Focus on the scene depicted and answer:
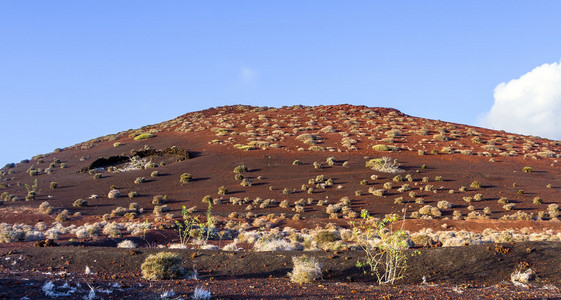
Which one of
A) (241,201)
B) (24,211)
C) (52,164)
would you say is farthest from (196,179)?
(52,164)

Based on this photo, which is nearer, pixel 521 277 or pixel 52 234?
pixel 521 277

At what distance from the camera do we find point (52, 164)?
51156mm

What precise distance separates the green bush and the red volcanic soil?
0.48m

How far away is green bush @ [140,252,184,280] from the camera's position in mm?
12422

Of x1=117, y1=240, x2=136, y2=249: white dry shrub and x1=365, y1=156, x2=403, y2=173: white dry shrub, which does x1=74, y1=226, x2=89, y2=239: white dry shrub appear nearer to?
x1=117, y1=240, x2=136, y2=249: white dry shrub

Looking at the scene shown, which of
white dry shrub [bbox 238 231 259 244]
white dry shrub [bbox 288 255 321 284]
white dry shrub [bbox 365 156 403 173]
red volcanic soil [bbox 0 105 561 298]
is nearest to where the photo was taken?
white dry shrub [bbox 288 255 321 284]

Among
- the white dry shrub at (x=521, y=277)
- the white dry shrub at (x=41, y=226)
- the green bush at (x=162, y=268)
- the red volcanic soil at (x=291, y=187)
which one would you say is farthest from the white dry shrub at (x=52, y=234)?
the white dry shrub at (x=521, y=277)

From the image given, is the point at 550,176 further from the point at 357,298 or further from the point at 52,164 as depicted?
the point at 52,164

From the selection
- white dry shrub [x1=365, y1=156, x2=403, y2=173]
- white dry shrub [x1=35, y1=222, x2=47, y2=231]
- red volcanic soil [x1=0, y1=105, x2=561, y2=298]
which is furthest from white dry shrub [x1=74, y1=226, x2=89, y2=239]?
white dry shrub [x1=365, y1=156, x2=403, y2=173]

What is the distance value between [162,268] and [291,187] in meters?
25.5

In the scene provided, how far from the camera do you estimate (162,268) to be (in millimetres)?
12555

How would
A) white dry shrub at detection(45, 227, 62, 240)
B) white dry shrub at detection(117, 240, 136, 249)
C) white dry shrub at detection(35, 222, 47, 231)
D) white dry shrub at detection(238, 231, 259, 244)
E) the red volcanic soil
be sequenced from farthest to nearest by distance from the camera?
white dry shrub at detection(35, 222, 47, 231), white dry shrub at detection(45, 227, 62, 240), white dry shrub at detection(238, 231, 259, 244), white dry shrub at detection(117, 240, 136, 249), the red volcanic soil

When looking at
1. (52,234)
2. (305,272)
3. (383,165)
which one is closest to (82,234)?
(52,234)

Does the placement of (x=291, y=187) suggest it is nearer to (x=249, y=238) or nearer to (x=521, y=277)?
(x=249, y=238)
